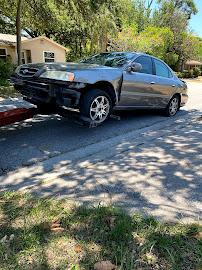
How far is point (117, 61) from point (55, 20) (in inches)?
540

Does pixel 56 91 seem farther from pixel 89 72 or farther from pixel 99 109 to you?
pixel 99 109

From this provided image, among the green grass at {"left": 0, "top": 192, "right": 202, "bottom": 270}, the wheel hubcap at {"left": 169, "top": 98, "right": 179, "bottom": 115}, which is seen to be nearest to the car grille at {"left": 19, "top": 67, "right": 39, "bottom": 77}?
the green grass at {"left": 0, "top": 192, "right": 202, "bottom": 270}

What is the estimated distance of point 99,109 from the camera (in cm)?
636

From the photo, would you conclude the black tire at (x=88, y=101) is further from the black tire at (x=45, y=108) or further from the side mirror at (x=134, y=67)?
the side mirror at (x=134, y=67)

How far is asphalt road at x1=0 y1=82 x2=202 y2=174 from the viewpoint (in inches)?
209

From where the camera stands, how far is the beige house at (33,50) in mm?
29469

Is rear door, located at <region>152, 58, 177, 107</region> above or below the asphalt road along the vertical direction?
above

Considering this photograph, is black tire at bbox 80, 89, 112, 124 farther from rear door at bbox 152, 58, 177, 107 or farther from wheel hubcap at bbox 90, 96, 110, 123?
rear door at bbox 152, 58, 177, 107

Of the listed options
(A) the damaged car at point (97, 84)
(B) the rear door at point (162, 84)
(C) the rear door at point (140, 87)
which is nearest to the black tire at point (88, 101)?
(A) the damaged car at point (97, 84)

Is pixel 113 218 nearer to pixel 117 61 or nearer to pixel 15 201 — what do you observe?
pixel 15 201

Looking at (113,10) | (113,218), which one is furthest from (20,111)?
(113,10)

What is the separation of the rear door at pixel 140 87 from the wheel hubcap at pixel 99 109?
28.2 inches

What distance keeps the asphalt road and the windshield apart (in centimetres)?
140

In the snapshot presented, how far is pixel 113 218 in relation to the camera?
3.39 meters
